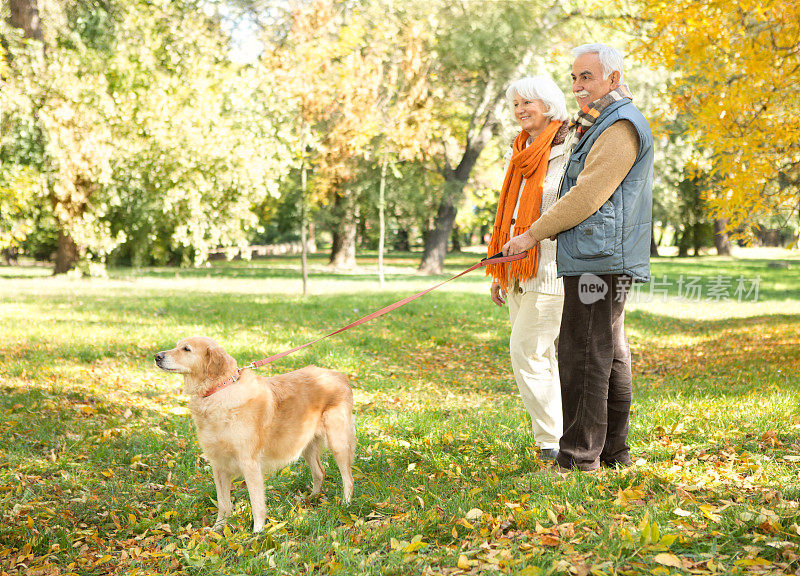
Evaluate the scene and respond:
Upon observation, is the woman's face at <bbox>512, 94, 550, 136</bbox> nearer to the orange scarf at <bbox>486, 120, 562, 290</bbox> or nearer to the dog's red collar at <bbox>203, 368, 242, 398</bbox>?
the orange scarf at <bbox>486, 120, 562, 290</bbox>

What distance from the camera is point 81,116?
730 inches

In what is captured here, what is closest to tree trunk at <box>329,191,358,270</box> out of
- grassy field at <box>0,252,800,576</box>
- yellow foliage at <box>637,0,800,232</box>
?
grassy field at <box>0,252,800,576</box>

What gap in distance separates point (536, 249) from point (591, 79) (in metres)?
1.06

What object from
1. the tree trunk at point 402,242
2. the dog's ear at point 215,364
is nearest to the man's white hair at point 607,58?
the dog's ear at point 215,364

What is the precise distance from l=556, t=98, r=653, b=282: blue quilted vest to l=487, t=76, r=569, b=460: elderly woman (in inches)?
17.3

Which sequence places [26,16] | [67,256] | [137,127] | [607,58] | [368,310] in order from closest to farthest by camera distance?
[607,58], [368,310], [137,127], [26,16], [67,256]

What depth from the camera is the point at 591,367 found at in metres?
3.85

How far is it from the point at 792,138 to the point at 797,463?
15.8ft

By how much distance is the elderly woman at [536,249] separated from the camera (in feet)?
13.9

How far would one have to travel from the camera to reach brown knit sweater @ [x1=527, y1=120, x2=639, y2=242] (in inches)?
142

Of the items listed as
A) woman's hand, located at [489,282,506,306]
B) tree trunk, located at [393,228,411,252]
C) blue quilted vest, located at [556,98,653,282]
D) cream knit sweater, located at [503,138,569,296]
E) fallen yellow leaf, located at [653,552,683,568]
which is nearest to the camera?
fallen yellow leaf, located at [653,552,683,568]

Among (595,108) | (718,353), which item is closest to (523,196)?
(595,108)

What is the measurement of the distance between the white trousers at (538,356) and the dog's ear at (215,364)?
182cm

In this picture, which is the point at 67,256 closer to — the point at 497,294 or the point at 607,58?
the point at 497,294
